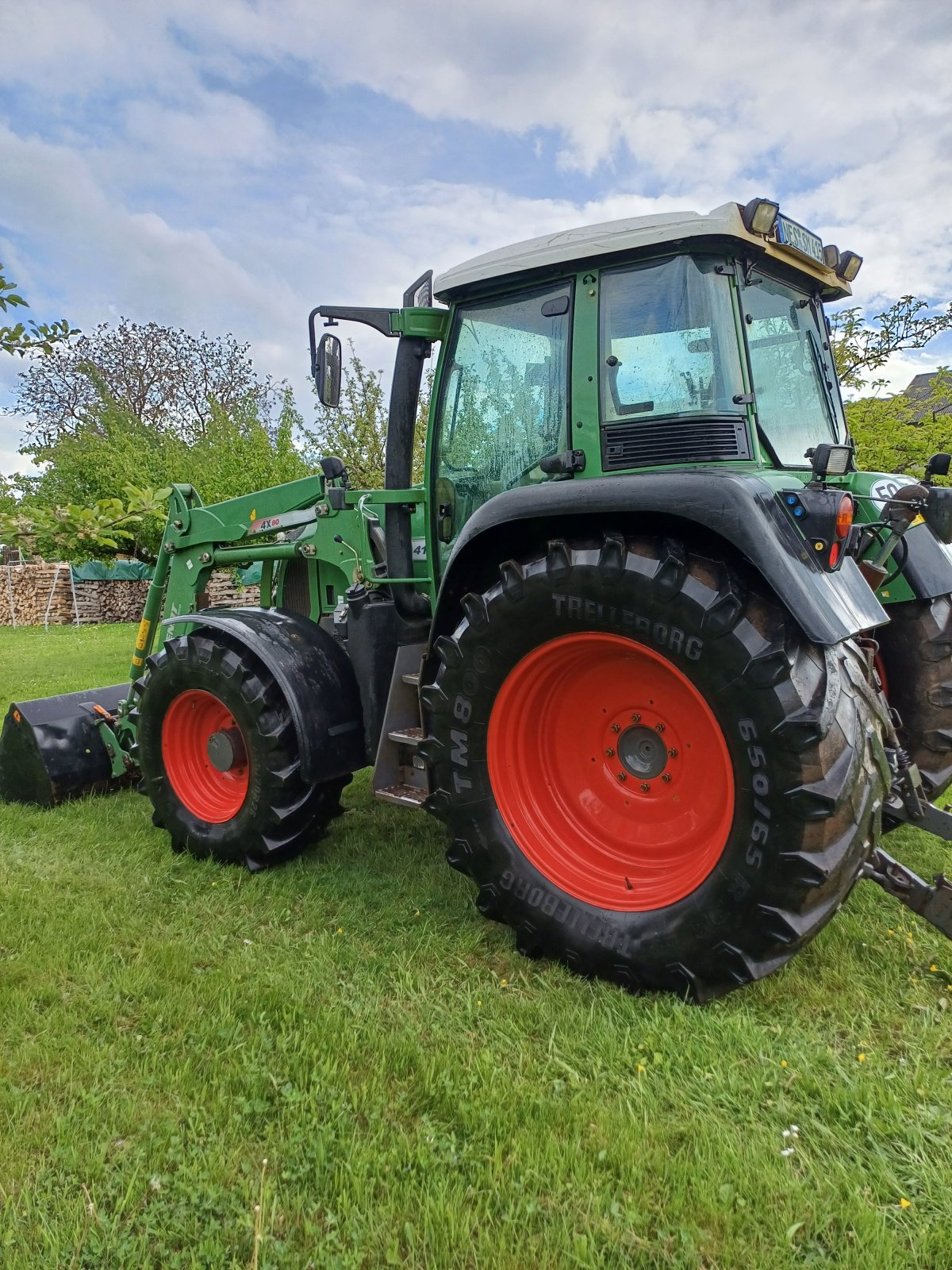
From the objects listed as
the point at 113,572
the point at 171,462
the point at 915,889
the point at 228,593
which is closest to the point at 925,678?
the point at 915,889

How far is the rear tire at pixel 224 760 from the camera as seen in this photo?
356cm

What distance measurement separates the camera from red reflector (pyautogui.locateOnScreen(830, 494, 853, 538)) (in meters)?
2.38

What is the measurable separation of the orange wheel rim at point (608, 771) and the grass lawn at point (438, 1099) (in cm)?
39

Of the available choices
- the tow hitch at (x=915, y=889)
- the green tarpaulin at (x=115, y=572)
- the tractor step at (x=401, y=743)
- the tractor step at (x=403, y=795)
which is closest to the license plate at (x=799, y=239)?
the tow hitch at (x=915, y=889)

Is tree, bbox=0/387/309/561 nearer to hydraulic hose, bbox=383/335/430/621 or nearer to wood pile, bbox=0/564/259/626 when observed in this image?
wood pile, bbox=0/564/259/626

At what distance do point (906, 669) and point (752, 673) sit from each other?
1571 mm

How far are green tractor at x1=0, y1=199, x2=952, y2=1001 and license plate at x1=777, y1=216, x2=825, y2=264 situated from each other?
0.02m

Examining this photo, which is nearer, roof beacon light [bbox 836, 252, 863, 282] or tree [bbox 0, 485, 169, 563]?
tree [bbox 0, 485, 169, 563]

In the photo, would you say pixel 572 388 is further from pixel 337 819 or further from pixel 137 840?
pixel 137 840

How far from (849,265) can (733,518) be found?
1860 millimetres

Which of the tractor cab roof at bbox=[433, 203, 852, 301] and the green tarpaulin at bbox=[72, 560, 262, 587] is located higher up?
the green tarpaulin at bbox=[72, 560, 262, 587]

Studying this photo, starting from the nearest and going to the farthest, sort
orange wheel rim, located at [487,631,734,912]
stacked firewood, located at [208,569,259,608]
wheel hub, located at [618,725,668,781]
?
orange wheel rim, located at [487,631,734,912], wheel hub, located at [618,725,668,781], stacked firewood, located at [208,569,259,608]

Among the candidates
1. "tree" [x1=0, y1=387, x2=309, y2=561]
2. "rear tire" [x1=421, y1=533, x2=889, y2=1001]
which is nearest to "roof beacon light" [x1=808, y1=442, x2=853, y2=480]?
"rear tire" [x1=421, y1=533, x2=889, y2=1001]

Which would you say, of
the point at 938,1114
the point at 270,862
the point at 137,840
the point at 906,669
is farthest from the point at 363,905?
the point at 906,669
